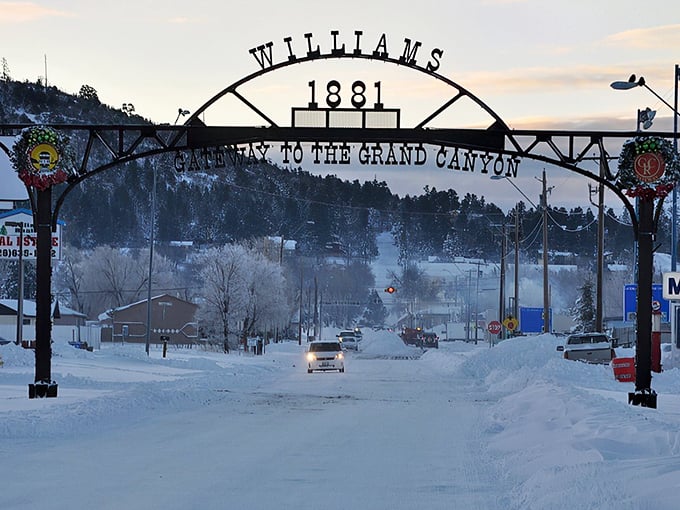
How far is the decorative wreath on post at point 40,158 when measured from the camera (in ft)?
88.7

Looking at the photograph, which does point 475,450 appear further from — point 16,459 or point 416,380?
point 416,380

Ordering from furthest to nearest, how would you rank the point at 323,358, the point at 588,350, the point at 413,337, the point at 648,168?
the point at 413,337 < the point at 588,350 < the point at 323,358 < the point at 648,168

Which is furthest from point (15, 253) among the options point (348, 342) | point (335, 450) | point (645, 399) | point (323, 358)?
point (348, 342)

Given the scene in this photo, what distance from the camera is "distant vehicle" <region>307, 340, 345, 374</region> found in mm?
51000

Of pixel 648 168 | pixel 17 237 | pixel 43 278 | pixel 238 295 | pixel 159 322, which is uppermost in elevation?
pixel 648 168

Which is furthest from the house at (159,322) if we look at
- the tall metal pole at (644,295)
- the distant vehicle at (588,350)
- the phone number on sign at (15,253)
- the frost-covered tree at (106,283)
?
the tall metal pole at (644,295)

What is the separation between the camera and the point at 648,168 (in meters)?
26.7

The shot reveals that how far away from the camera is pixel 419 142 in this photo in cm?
2772

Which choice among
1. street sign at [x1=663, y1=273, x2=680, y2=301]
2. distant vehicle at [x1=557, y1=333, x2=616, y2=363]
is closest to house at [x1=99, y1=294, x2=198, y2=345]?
distant vehicle at [x1=557, y1=333, x2=616, y2=363]

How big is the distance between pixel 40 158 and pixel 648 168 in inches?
549

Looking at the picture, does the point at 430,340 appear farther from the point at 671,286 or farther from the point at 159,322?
the point at 671,286

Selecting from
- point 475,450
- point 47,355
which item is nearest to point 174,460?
point 475,450

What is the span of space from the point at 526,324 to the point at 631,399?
286ft

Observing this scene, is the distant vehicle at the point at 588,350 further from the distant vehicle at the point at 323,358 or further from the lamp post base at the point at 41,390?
the lamp post base at the point at 41,390
